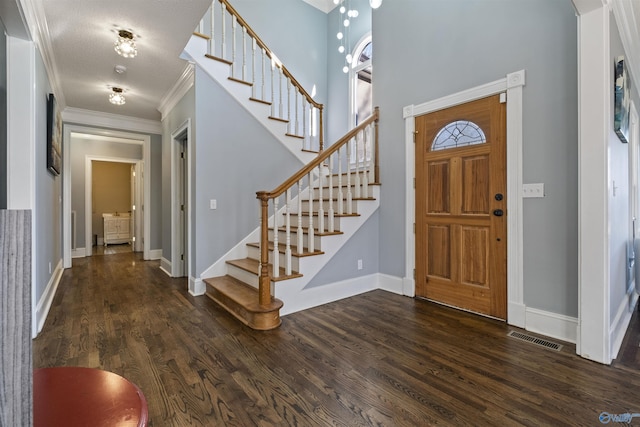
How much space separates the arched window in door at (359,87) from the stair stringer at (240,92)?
5.44 feet

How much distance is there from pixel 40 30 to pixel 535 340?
4.77 metres

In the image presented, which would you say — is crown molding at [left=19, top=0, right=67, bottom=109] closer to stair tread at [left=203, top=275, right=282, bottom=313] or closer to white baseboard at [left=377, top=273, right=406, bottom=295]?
stair tread at [left=203, top=275, right=282, bottom=313]

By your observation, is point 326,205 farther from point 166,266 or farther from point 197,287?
point 166,266

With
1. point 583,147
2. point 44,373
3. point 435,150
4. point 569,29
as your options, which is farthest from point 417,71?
point 44,373

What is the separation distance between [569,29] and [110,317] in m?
4.59

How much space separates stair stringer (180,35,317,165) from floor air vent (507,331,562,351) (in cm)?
323

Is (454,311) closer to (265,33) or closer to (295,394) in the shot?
(295,394)

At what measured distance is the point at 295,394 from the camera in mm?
1733

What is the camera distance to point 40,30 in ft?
8.64

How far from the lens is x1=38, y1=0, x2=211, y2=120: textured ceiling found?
2.50 metres

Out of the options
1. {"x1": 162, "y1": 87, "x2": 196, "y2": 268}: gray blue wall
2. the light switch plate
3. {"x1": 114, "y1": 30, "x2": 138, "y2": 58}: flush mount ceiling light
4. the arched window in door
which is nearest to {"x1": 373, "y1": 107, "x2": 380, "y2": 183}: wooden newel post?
the light switch plate

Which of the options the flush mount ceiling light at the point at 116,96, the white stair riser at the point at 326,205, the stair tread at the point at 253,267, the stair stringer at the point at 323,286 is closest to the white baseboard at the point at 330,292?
the stair stringer at the point at 323,286

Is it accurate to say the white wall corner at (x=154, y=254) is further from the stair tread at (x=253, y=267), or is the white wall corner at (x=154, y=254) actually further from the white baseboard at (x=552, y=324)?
the white baseboard at (x=552, y=324)

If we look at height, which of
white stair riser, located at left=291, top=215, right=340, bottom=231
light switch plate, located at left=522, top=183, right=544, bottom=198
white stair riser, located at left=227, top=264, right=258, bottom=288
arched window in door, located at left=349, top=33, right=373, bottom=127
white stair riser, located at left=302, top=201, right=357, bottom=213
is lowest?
white stair riser, located at left=227, top=264, right=258, bottom=288
